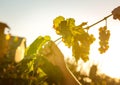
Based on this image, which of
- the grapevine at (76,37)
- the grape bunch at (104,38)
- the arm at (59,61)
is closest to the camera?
the arm at (59,61)

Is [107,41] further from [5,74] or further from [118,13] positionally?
[5,74]

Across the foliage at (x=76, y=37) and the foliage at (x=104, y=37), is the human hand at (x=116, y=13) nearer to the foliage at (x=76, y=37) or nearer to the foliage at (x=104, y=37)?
the foliage at (x=76, y=37)

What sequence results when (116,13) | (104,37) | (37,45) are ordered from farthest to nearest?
(104,37) → (37,45) → (116,13)

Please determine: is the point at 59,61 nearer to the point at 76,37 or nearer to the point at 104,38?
the point at 76,37

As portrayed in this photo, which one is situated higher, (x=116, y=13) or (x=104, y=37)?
(x=116, y=13)

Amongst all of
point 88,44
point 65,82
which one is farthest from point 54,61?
point 88,44

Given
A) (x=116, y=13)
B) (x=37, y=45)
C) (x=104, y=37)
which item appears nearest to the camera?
(x=116, y=13)

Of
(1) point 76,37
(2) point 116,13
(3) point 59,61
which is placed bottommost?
(3) point 59,61

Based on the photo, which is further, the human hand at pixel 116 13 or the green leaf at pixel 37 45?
the green leaf at pixel 37 45

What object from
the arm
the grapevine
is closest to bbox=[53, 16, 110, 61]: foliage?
the grapevine

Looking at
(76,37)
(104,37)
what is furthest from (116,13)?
(104,37)

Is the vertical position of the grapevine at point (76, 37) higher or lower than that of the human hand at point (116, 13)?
lower

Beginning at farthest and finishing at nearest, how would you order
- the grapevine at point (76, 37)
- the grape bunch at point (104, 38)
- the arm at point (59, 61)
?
the grape bunch at point (104, 38) < the grapevine at point (76, 37) < the arm at point (59, 61)

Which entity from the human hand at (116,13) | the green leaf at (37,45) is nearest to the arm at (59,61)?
the green leaf at (37,45)
